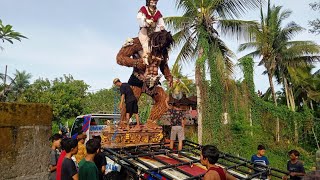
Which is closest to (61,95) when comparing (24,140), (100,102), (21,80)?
(100,102)

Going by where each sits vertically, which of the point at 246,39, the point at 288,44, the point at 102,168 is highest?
the point at 288,44

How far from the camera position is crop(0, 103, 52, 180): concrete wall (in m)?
2.87

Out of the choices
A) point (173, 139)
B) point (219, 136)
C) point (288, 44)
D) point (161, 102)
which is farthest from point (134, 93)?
point (288, 44)

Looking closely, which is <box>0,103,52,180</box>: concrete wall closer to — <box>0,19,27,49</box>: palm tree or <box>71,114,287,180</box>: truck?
<box>71,114,287,180</box>: truck

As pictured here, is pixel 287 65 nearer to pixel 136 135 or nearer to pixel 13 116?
pixel 136 135

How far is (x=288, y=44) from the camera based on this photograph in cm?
2408

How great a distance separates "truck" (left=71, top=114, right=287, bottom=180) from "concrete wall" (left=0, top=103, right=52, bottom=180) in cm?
151

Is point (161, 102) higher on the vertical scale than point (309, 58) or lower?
lower

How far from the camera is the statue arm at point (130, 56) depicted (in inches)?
277

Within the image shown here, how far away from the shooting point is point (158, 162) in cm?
544

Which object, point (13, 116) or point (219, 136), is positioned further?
point (219, 136)

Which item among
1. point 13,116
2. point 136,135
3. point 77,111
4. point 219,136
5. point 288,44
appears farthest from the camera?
point 77,111

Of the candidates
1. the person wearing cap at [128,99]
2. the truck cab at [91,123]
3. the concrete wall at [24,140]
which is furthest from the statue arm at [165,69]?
the truck cab at [91,123]

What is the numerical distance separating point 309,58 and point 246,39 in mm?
11212
